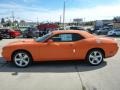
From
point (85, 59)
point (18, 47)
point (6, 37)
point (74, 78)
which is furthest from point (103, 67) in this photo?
point (6, 37)

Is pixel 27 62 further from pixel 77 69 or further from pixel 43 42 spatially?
pixel 77 69

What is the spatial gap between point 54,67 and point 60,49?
27.5 inches

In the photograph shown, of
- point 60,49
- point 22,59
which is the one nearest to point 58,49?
point 60,49

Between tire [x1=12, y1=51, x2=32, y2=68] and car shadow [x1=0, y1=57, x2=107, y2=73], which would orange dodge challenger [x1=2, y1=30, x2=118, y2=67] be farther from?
car shadow [x1=0, y1=57, x2=107, y2=73]

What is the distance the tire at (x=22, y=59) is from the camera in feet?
30.9

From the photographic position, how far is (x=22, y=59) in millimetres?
9414

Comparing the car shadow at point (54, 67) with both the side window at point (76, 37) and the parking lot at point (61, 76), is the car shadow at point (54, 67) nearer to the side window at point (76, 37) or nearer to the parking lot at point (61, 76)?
the parking lot at point (61, 76)

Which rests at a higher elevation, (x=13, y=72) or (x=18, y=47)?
(x=18, y=47)

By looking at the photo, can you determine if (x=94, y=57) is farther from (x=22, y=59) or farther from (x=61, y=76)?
(x=22, y=59)

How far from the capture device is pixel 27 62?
9438 mm

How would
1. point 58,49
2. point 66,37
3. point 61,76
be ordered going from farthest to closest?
point 66,37 < point 58,49 < point 61,76

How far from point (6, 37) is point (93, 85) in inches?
1090

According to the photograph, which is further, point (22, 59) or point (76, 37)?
point (76, 37)

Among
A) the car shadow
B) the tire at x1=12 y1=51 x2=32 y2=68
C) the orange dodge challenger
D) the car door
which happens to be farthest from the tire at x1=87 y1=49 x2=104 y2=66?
the tire at x1=12 y1=51 x2=32 y2=68
